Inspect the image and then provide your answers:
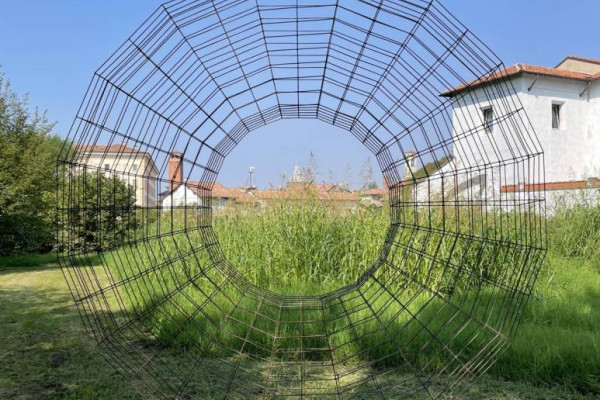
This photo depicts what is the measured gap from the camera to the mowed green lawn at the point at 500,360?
2172 mm

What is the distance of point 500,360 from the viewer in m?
2.38

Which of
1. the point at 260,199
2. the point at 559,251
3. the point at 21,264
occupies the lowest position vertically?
the point at 21,264

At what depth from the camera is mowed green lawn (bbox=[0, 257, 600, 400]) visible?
2172 millimetres

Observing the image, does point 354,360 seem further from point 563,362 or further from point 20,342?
point 20,342

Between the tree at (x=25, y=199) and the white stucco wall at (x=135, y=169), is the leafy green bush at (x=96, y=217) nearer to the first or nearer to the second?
the white stucco wall at (x=135, y=169)

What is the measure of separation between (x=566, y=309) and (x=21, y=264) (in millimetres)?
8025

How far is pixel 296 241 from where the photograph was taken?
4.16 metres

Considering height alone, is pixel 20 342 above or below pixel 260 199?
below

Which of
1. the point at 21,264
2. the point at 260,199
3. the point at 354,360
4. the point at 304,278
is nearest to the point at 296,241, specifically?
the point at 304,278

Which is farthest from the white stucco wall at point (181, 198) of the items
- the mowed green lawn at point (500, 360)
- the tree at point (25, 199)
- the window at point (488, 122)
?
the tree at point (25, 199)

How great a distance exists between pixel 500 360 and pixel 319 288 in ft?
4.68

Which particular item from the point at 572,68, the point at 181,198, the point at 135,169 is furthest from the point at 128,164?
the point at 572,68

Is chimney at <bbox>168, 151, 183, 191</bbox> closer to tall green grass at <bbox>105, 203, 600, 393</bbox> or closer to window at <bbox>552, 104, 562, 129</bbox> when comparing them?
tall green grass at <bbox>105, 203, 600, 393</bbox>

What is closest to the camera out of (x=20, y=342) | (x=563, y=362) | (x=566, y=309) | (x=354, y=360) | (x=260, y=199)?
(x=563, y=362)
